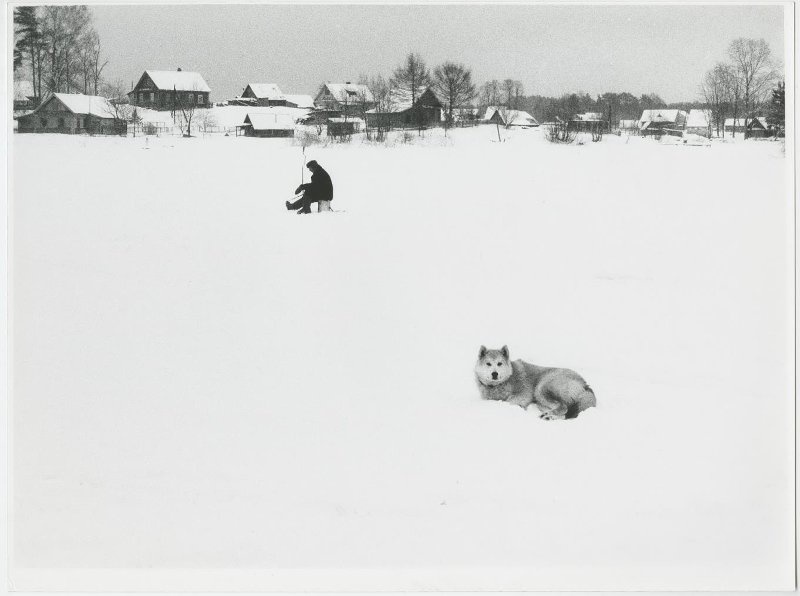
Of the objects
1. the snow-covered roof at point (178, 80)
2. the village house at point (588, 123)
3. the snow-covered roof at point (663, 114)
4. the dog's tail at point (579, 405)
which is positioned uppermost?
the snow-covered roof at point (178, 80)

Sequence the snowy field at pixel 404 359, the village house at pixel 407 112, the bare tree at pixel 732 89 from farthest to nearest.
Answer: the village house at pixel 407 112
the bare tree at pixel 732 89
the snowy field at pixel 404 359

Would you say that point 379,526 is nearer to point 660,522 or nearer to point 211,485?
point 211,485

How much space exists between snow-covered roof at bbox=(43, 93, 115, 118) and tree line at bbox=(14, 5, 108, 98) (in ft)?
0.19

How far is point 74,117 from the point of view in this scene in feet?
12.4

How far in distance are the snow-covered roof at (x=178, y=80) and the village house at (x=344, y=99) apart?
0.51 meters

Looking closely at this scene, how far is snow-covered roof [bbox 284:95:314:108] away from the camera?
3.76m

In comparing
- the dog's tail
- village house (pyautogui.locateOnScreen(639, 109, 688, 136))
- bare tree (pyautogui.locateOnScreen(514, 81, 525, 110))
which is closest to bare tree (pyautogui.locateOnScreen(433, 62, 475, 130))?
bare tree (pyautogui.locateOnScreen(514, 81, 525, 110))

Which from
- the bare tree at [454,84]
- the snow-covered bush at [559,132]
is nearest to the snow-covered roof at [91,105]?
the bare tree at [454,84]

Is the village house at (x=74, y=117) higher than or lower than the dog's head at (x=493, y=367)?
higher

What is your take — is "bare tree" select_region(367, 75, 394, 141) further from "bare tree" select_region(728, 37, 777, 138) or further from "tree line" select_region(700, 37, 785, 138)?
"bare tree" select_region(728, 37, 777, 138)

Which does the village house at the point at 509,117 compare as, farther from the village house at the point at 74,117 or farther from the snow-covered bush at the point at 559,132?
the village house at the point at 74,117

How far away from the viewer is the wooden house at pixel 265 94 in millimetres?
3723

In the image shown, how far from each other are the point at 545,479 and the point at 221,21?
7.98 feet

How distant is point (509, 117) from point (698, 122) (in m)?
0.83
